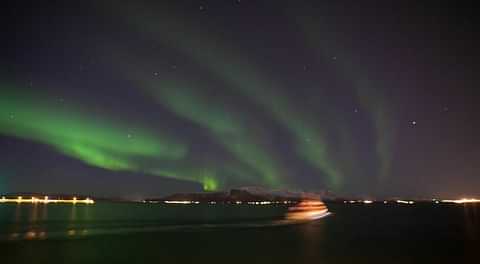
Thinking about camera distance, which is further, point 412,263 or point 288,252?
point 288,252

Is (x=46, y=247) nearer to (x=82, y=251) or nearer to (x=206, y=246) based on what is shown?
(x=82, y=251)

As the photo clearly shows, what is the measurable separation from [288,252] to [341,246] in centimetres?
732

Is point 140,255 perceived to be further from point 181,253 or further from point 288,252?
point 288,252

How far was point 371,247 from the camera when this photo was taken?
114 ft

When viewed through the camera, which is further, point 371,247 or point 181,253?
point 371,247

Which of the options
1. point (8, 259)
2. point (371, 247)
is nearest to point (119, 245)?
point (8, 259)

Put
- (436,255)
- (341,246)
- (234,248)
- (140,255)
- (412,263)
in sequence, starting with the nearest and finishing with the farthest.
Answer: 1. (412,263)
2. (140,255)
3. (436,255)
4. (234,248)
5. (341,246)

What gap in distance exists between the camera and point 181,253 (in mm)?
29891

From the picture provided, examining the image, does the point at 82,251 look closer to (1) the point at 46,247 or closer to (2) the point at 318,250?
(1) the point at 46,247

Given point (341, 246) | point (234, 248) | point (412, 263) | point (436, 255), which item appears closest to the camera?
point (412, 263)

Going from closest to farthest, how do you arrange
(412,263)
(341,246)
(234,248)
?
(412,263) → (234,248) → (341,246)

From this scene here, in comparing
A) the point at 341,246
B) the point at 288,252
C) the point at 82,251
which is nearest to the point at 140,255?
the point at 82,251

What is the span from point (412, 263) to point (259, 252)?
32.4 ft

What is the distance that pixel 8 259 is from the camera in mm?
26984
